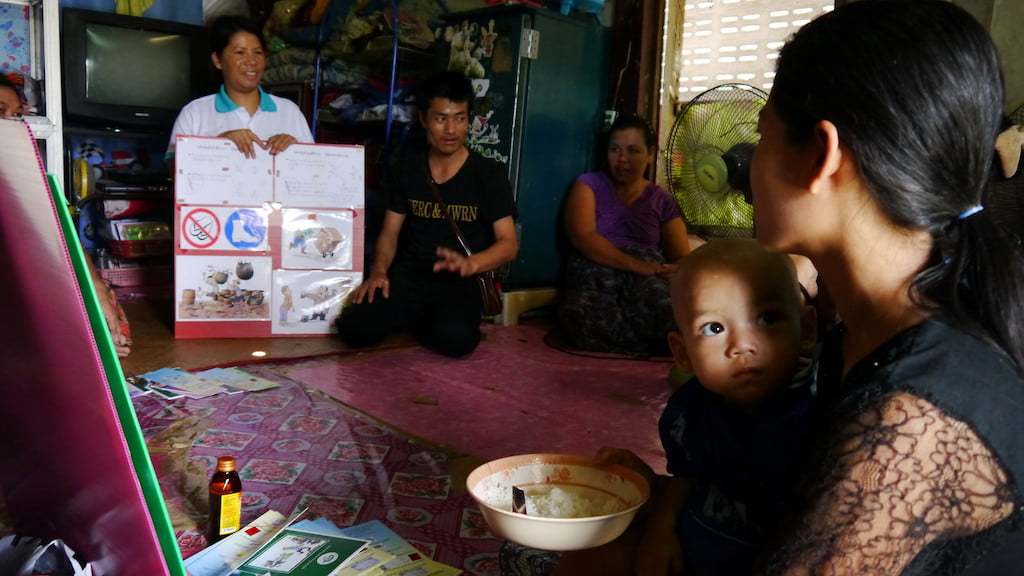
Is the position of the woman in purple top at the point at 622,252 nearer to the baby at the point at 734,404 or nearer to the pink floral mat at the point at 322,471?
the pink floral mat at the point at 322,471

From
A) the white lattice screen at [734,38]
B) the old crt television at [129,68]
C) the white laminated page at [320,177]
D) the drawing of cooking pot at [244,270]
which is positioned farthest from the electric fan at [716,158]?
the old crt television at [129,68]

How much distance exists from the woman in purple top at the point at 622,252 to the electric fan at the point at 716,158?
11.4 inches

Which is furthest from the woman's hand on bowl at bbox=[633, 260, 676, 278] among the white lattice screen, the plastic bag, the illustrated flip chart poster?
the plastic bag

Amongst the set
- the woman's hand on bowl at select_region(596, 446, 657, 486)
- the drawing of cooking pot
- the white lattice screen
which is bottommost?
the drawing of cooking pot

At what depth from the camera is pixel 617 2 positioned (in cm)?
467

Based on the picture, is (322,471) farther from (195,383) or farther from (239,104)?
(239,104)

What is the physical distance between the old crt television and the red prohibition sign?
4.95 ft

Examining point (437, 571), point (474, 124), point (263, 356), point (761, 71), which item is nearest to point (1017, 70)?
point (761, 71)

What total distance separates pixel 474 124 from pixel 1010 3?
2509 millimetres

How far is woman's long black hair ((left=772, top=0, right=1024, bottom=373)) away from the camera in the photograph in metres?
0.81

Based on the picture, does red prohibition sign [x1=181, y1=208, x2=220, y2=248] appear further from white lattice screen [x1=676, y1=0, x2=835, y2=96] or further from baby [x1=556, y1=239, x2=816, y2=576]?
baby [x1=556, y1=239, x2=816, y2=576]

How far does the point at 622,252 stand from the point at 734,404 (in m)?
2.92

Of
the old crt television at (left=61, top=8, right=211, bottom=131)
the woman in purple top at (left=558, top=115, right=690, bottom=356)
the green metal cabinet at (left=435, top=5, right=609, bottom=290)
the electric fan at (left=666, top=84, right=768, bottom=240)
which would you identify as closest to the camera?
the electric fan at (left=666, top=84, right=768, bottom=240)

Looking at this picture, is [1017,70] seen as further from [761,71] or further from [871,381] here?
[871,381]
